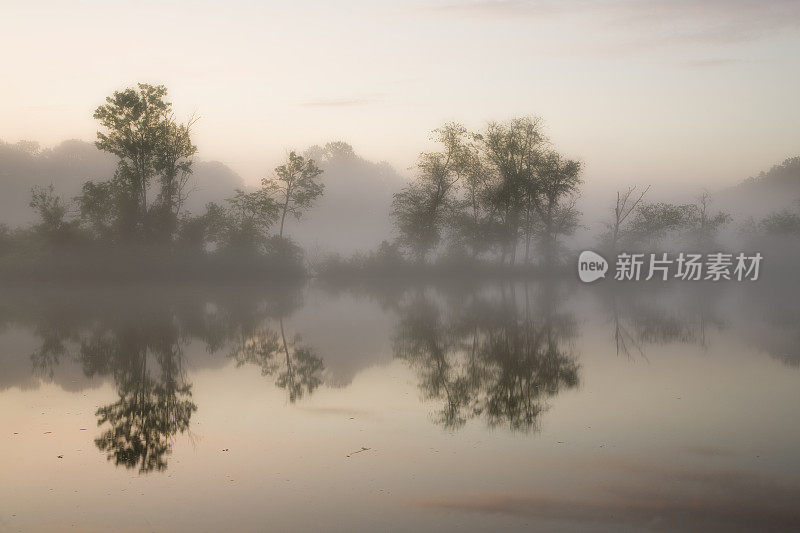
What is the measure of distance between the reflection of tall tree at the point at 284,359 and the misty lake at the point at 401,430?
0.28 feet

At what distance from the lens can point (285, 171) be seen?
65.3m

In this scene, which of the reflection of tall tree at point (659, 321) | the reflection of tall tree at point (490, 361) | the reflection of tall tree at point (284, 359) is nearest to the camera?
the reflection of tall tree at point (490, 361)

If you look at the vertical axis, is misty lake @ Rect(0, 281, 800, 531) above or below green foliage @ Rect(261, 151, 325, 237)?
below

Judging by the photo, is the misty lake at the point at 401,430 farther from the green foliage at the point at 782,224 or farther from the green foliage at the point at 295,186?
the green foliage at the point at 782,224

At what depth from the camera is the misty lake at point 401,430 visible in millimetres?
7641

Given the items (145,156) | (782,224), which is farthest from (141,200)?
(782,224)

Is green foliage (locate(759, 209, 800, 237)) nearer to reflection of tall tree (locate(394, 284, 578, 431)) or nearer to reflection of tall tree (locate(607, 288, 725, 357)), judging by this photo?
reflection of tall tree (locate(607, 288, 725, 357))

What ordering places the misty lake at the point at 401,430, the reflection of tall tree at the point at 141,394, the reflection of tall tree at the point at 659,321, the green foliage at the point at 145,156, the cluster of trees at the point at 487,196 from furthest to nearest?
1. the cluster of trees at the point at 487,196
2. the green foliage at the point at 145,156
3. the reflection of tall tree at the point at 659,321
4. the reflection of tall tree at the point at 141,394
5. the misty lake at the point at 401,430

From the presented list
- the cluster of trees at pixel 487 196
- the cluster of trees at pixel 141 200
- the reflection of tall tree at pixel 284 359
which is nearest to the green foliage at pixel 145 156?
the cluster of trees at pixel 141 200

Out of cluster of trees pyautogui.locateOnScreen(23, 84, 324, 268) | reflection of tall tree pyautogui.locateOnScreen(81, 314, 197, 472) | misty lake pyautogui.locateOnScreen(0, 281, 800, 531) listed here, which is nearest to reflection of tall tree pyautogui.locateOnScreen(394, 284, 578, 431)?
Answer: misty lake pyautogui.locateOnScreen(0, 281, 800, 531)

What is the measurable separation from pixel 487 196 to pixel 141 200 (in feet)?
112

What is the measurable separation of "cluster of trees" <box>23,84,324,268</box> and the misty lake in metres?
33.2

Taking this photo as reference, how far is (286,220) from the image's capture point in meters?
72.3

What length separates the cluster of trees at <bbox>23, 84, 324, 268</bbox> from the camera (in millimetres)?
54906
